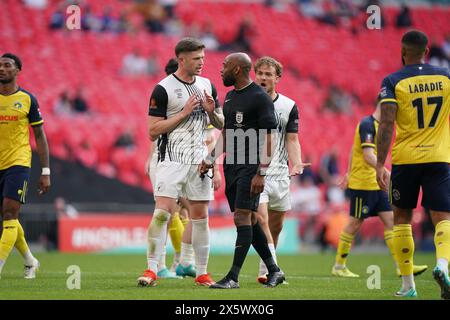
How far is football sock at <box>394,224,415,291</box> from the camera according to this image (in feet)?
25.7

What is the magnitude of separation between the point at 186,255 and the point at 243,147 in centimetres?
270

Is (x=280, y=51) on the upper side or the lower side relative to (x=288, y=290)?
upper

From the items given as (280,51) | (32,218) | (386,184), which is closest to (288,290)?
(386,184)

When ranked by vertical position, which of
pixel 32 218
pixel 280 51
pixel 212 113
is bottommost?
pixel 32 218

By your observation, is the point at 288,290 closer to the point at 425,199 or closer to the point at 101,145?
the point at 425,199

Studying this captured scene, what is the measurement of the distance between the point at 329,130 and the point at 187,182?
19.4 metres

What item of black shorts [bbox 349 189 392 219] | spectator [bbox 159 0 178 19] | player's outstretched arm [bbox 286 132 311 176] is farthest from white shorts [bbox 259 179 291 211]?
spectator [bbox 159 0 178 19]

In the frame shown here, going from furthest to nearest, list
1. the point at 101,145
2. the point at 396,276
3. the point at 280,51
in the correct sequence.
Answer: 1. the point at 280,51
2. the point at 101,145
3. the point at 396,276

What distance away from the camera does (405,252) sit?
7828mm

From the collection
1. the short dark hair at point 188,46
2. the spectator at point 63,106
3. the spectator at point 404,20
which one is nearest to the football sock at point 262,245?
the short dark hair at point 188,46

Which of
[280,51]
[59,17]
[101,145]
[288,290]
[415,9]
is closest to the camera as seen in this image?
[288,290]

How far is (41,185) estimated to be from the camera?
9.93m

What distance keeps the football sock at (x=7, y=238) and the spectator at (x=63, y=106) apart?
15.0 meters
